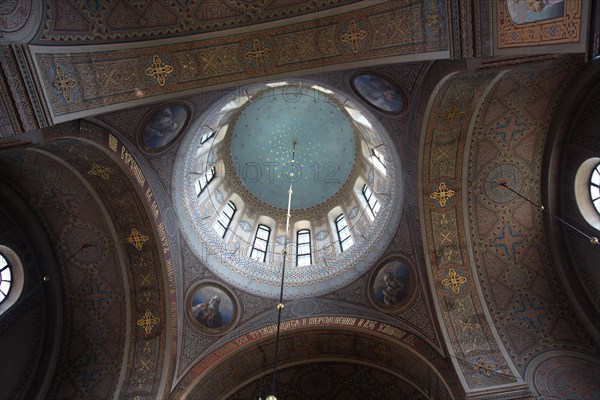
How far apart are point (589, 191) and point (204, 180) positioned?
10.4 meters

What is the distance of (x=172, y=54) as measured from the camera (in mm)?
8055

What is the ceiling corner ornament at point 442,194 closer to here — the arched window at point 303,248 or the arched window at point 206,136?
the arched window at point 303,248

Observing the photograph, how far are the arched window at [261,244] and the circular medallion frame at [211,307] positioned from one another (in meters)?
1.96

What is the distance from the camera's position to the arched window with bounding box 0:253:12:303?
10430mm

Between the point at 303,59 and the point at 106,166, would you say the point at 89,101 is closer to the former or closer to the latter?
the point at 106,166

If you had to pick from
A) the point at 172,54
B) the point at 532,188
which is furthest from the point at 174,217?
the point at 532,188

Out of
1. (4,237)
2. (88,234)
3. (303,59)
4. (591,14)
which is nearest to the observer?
(591,14)

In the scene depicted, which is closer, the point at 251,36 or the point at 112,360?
the point at 251,36

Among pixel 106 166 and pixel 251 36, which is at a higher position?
pixel 251 36

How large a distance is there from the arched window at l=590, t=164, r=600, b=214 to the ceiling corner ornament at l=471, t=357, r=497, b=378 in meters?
4.13

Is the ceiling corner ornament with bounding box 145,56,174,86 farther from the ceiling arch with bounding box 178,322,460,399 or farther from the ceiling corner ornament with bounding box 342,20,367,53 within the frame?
the ceiling arch with bounding box 178,322,460,399

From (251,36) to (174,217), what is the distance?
218 inches

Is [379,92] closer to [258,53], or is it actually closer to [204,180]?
[258,53]

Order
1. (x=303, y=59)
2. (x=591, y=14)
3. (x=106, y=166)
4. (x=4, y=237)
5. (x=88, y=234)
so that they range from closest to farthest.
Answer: (x=591, y=14) → (x=303, y=59) → (x=106, y=166) → (x=4, y=237) → (x=88, y=234)
